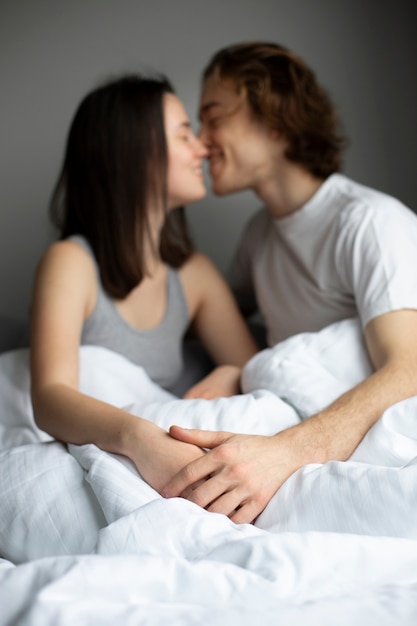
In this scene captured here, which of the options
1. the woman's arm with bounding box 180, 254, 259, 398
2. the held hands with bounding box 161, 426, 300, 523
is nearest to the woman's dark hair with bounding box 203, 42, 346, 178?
the woman's arm with bounding box 180, 254, 259, 398

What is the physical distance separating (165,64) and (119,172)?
0.85 metres

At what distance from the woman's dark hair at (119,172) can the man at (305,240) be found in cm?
22

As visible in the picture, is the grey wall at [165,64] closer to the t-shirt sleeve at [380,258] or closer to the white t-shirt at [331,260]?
the white t-shirt at [331,260]

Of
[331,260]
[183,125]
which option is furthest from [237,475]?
[183,125]

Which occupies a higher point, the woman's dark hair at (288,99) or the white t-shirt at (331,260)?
the woman's dark hair at (288,99)

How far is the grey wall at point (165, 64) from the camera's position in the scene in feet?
8.09

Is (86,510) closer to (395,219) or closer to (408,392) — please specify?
(408,392)

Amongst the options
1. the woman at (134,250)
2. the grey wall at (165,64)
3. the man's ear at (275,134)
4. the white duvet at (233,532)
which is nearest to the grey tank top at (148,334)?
the woman at (134,250)

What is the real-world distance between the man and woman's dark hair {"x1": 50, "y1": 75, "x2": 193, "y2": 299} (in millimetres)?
219

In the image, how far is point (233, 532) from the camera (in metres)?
0.92

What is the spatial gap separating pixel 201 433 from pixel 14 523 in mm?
311

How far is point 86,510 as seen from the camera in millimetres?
1108

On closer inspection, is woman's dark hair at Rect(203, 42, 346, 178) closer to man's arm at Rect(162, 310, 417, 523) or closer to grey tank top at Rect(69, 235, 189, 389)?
grey tank top at Rect(69, 235, 189, 389)

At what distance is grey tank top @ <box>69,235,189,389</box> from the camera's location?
1.81 meters
